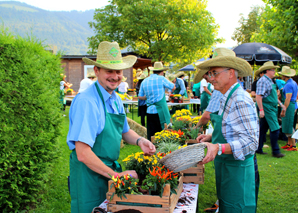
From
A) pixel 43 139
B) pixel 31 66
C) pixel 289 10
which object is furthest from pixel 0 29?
pixel 289 10

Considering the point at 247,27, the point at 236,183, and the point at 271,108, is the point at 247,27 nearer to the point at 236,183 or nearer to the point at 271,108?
the point at 271,108

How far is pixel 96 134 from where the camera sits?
Result: 1921 millimetres

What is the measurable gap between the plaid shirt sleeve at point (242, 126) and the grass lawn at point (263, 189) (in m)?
2.09

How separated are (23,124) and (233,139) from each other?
260cm

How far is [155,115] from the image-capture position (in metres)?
6.08

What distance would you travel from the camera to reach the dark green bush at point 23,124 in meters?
2.95

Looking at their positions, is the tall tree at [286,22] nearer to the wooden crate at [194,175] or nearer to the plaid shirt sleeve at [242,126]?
the plaid shirt sleeve at [242,126]

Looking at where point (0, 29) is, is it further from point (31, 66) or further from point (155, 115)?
point (155, 115)

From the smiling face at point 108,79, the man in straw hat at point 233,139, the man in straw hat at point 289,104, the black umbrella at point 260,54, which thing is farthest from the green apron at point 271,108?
the smiling face at point 108,79

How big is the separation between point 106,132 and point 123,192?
0.49 meters

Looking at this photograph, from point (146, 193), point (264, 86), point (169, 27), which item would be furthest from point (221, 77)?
point (169, 27)

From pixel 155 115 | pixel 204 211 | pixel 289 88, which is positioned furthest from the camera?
pixel 289 88

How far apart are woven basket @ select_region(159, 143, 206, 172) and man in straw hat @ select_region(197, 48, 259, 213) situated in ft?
0.66

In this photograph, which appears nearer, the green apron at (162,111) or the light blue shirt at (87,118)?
the light blue shirt at (87,118)
